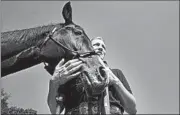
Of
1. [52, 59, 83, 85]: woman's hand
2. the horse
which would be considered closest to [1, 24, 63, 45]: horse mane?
the horse

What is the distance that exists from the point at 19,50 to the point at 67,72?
1.29 ft

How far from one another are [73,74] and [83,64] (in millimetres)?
102

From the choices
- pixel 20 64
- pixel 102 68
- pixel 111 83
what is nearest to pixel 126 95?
pixel 111 83

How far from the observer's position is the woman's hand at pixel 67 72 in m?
2.87

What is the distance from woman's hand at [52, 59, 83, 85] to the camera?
287 centimetres

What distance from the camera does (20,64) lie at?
10.1 ft

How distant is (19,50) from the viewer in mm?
3066

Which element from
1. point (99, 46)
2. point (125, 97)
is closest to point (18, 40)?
point (99, 46)

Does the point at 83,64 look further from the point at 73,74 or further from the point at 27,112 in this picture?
the point at 27,112

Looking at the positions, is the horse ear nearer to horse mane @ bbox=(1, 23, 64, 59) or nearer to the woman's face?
horse mane @ bbox=(1, 23, 64, 59)

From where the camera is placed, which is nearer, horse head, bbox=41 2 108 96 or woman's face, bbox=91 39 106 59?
horse head, bbox=41 2 108 96

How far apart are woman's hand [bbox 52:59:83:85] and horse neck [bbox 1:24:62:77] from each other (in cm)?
22

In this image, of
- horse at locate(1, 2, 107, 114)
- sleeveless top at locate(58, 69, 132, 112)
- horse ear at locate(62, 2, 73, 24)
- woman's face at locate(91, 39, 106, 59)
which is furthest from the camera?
woman's face at locate(91, 39, 106, 59)

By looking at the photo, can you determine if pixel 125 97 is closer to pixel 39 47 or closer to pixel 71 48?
pixel 71 48
